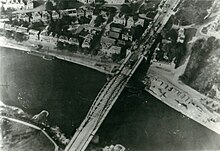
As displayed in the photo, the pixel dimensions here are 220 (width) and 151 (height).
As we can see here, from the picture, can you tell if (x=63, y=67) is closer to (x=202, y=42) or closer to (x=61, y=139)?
(x=61, y=139)

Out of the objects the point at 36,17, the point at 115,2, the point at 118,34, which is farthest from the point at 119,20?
the point at 36,17

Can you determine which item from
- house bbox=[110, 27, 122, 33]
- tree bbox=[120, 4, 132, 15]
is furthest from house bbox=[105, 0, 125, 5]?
house bbox=[110, 27, 122, 33]

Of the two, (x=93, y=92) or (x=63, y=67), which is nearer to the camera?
(x=93, y=92)

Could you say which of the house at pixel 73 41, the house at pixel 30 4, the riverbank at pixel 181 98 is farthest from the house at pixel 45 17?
the riverbank at pixel 181 98

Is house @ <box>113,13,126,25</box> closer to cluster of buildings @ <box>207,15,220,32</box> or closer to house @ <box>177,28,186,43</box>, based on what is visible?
house @ <box>177,28,186,43</box>

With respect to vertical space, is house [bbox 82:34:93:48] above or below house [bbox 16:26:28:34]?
below

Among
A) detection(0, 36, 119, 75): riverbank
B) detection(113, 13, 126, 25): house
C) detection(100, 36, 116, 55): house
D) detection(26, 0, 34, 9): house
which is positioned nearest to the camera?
detection(0, 36, 119, 75): riverbank

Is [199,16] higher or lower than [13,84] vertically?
higher

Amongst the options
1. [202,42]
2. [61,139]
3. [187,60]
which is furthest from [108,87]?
[202,42]
